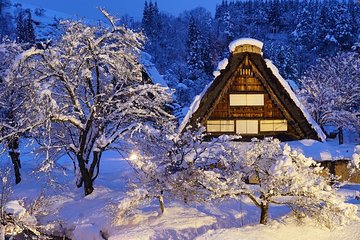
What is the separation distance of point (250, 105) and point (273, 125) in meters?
1.36

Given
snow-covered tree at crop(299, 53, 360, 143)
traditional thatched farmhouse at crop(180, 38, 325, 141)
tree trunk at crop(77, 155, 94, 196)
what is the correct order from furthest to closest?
snow-covered tree at crop(299, 53, 360, 143) → traditional thatched farmhouse at crop(180, 38, 325, 141) → tree trunk at crop(77, 155, 94, 196)

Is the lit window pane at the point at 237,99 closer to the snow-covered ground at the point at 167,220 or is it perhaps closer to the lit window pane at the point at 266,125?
the lit window pane at the point at 266,125

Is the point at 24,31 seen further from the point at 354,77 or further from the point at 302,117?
the point at 302,117

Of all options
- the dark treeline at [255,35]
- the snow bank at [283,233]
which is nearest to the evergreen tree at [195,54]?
the dark treeline at [255,35]

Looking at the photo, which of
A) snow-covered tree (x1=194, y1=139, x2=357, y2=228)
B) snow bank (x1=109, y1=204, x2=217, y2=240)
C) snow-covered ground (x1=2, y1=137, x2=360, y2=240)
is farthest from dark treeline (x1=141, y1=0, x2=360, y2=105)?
snow-covered tree (x1=194, y1=139, x2=357, y2=228)

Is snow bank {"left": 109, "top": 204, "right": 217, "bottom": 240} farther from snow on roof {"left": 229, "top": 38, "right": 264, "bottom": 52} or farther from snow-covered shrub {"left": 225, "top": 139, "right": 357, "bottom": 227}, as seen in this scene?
snow on roof {"left": 229, "top": 38, "right": 264, "bottom": 52}

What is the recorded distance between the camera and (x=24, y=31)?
48.1 metres

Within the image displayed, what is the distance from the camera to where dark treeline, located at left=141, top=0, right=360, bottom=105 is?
42.3 m

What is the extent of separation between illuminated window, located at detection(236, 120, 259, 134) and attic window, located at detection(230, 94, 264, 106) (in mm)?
790

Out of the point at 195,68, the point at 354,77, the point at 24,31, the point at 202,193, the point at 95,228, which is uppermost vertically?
the point at 24,31

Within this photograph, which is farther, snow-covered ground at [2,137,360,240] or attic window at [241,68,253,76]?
attic window at [241,68,253,76]

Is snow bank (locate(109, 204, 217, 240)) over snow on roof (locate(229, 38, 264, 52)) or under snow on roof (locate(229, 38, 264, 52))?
under

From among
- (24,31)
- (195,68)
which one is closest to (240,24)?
(195,68)

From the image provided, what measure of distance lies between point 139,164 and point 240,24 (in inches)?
2125
